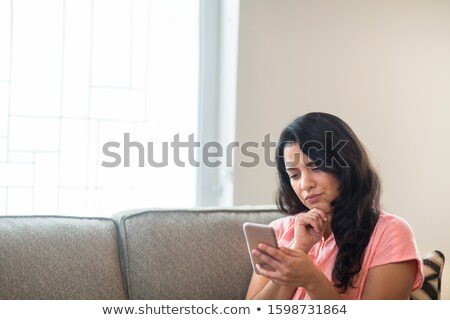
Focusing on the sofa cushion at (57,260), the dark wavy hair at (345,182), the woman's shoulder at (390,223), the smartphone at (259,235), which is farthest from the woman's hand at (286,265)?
the sofa cushion at (57,260)

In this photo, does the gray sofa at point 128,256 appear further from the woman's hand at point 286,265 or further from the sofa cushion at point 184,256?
the woman's hand at point 286,265

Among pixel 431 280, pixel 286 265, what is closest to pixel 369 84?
pixel 431 280

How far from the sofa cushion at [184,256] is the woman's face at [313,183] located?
0.35m

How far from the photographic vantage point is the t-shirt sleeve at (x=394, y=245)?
6.17 ft

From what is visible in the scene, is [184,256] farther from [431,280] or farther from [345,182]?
[431,280]

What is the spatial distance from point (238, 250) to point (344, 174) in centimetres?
47

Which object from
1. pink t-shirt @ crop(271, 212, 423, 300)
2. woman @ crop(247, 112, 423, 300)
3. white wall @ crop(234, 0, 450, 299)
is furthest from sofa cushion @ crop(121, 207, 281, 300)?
white wall @ crop(234, 0, 450, 299)

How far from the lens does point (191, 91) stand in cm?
336

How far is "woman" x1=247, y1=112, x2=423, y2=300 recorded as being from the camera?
188 cm

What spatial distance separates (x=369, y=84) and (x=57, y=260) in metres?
1.84

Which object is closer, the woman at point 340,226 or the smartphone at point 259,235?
the smartphone at point 259,235

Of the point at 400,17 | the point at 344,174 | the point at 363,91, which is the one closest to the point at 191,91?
the point at 363,91

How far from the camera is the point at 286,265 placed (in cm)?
177

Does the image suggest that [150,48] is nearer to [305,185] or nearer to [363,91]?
[363,91]
